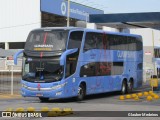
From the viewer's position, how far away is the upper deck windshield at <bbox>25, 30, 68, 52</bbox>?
22.4 metres

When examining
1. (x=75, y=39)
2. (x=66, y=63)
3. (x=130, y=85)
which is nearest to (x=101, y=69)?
(x=75, y=39)

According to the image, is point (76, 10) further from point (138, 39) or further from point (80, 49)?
point (80, 49)

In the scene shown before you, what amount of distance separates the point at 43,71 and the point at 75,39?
2.41 meters

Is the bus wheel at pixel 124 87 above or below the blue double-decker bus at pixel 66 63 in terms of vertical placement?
below

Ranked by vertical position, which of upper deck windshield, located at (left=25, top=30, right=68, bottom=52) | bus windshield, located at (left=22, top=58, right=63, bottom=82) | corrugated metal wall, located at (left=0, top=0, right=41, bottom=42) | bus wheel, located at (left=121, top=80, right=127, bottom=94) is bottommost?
bus wheel, located at (left=121, top=80, right=127, bottom=94)

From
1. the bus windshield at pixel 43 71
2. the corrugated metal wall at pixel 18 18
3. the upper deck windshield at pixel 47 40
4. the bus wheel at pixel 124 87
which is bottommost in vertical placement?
the bus wheel at pixel 124 87

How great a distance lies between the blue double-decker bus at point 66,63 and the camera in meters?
22.2

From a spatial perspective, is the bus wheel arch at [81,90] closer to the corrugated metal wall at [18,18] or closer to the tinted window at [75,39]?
the tinted window at [75,39]

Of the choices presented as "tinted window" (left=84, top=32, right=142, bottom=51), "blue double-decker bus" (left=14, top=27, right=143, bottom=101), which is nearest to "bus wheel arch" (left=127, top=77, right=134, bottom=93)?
"tinted window" (left=84, top=32, right=142, bottom=51)

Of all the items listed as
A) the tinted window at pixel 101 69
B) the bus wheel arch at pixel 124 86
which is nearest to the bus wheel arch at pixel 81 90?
the tinted window at pixel 101 69

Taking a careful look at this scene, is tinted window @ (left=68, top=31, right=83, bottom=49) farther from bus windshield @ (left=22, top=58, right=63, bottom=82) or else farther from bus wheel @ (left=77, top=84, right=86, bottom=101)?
bus wheel @ (left=77, top=84, right=86, bottom=101)

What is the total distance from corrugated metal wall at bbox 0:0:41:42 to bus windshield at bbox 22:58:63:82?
4176cm

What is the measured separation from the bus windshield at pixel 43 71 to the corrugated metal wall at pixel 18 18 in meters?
41.8

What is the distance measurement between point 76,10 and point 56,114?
59317 mm
